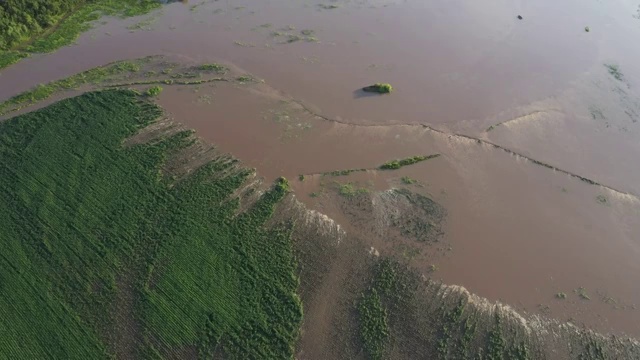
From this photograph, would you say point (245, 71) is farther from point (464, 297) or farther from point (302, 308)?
point (464, 297)

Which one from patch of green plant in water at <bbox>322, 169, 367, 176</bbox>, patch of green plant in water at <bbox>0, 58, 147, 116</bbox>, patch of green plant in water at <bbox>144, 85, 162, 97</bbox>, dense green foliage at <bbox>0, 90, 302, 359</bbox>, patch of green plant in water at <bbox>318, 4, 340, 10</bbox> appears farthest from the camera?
patch of green plant in water at <bbox>318, 4, 340, 10</bbox>

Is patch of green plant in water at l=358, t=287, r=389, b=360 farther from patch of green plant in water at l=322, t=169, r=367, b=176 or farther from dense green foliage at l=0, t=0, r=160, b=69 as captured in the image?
dense green foliage at l=0, t=0, r=160, b=69

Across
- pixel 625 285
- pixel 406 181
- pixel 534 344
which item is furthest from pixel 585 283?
pixel 406 181

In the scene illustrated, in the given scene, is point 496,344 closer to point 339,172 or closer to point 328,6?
point 339,172

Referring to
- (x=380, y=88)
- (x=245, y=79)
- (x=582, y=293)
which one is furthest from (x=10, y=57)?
(x=582, y=293)

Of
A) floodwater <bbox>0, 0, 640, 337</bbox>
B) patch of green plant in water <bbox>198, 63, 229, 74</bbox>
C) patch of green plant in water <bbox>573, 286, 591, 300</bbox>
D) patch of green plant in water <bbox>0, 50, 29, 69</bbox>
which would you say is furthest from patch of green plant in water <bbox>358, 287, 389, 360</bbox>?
patch of green plant in water <bbox>0, 50, 29, 69</bbox>

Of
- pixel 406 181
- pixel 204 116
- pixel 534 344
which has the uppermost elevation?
pixel 204 116
